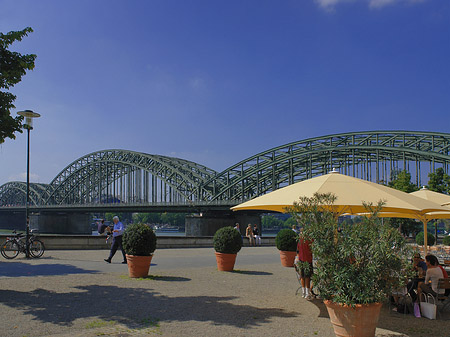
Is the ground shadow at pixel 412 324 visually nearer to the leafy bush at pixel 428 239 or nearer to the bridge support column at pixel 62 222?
the leafy bush at pixel 428 239

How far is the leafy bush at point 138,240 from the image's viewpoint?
11.7 m

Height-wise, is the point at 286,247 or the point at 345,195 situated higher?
the point at 345,195

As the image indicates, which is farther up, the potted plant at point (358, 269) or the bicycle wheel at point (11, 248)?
the potted plant at point (358, 269)

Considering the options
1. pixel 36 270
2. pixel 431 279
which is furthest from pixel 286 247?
pixel 36 270

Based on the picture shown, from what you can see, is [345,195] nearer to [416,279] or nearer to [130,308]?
[416,279]

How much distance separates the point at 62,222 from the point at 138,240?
4052 inches

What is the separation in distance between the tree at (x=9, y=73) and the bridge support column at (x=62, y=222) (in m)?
99.9

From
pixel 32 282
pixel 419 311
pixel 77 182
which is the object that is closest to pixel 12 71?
pixel 32 282

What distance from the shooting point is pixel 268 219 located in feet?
571

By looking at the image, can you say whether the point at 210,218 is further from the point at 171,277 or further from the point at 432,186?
the point at 171,277

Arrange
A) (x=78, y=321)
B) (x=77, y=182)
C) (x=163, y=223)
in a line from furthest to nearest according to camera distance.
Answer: (x=163, y=223), (x=77, y=182), (x=78, y=321)

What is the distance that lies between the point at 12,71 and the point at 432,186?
4158 centimetres

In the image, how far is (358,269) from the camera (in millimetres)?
6027

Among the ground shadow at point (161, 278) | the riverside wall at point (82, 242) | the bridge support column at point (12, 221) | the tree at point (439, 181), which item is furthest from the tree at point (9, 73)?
the bridge support column at point (12, 221)
